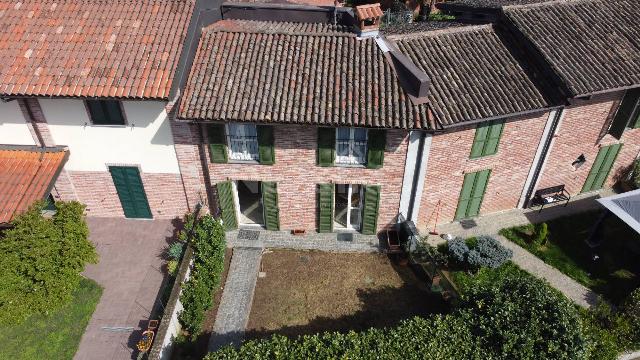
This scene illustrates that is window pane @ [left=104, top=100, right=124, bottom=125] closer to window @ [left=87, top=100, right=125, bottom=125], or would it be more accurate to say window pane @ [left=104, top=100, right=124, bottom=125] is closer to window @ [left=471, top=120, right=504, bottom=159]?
window @ [left=87, top=100, right=125, bottom=125]

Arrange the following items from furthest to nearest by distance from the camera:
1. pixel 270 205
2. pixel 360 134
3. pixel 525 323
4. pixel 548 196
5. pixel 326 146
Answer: pixel 548 196 → pixel 270 205 → pixel 326 146 → pixel 360 134 → pixel 525 323

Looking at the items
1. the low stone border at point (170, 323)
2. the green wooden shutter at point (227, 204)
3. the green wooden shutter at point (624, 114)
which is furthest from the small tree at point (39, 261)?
the green wooden shutter at point (624, 114)

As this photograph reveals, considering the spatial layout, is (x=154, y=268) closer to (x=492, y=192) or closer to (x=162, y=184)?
(x=162, y=184)

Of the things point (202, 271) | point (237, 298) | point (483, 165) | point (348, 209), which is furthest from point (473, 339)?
point (202, 271)

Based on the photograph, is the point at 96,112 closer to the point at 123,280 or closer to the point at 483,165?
the point at 123,280

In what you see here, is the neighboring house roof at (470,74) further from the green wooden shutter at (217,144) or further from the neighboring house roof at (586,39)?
the green wooden shutter at (217,144)

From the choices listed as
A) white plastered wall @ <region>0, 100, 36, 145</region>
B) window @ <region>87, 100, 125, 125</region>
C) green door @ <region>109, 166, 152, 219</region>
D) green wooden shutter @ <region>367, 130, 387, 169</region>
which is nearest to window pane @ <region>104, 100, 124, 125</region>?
window @ <region>87, 100, 125, 125</region>
